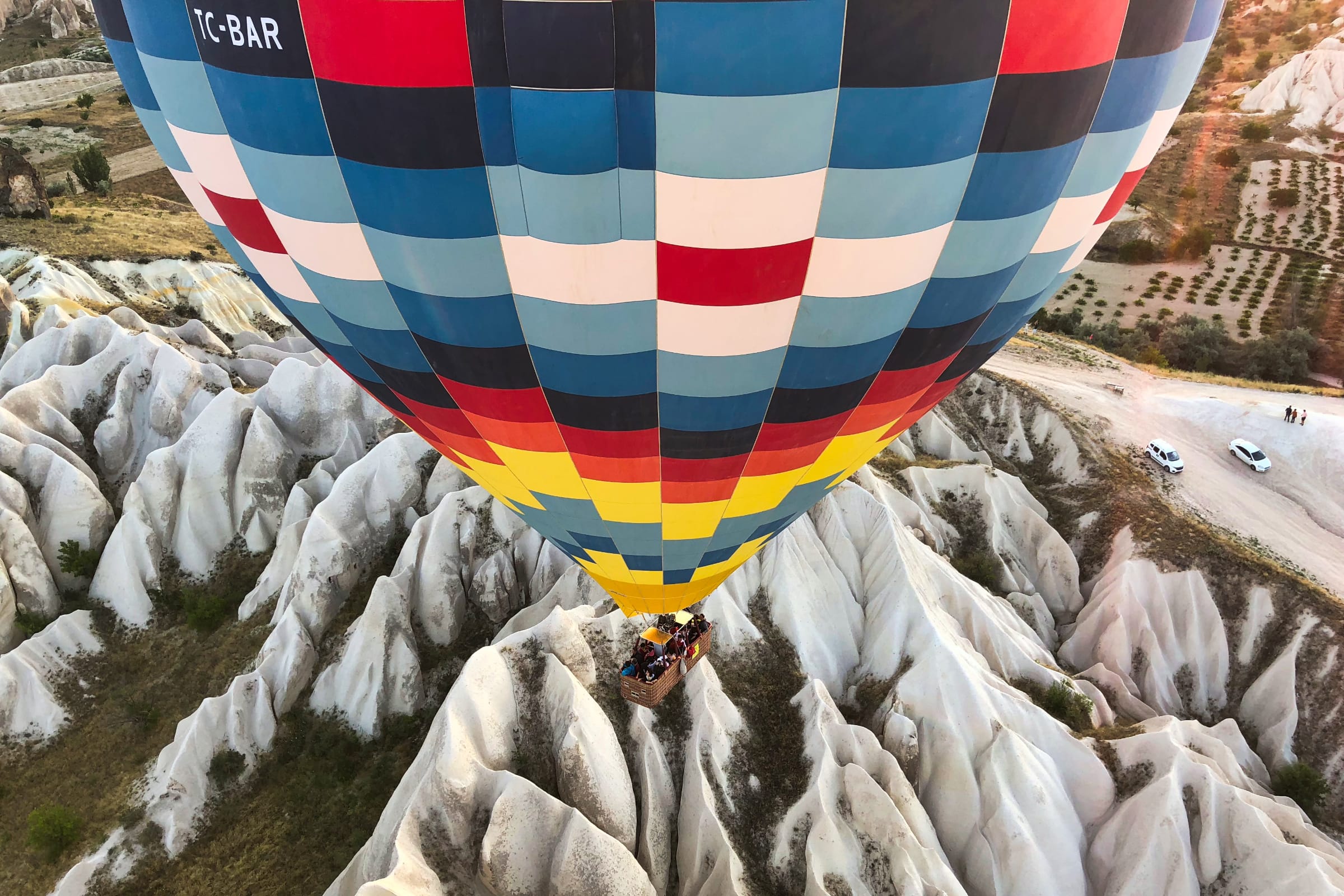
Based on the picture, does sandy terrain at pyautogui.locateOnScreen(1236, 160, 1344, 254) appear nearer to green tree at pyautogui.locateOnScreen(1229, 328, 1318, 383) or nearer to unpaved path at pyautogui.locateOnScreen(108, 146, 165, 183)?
green tree at pyautogui.locateOnScreen(1229, 328, 1318, 383)

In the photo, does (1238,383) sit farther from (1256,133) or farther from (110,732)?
(1256,133)

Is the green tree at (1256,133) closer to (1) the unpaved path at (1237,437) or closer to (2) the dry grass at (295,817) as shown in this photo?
(1) the unpaved path at (1237,437)

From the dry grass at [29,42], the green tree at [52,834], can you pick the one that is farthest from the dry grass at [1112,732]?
the dry grass at [29,42]

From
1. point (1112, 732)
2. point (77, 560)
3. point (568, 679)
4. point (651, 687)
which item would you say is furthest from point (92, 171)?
point (1112, 732)

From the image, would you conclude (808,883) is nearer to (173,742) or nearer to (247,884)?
(247,884)

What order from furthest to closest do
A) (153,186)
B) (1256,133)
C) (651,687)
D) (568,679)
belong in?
(1256,133) < (153,186) < (568,679) < (651,687)

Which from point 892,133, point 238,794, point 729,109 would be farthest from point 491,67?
point 238,794

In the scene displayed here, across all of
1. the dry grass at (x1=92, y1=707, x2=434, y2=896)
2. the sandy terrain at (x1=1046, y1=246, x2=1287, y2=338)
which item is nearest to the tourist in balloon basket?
the dry grass at (x1=92, y1=707, x2=434, y2=896)
